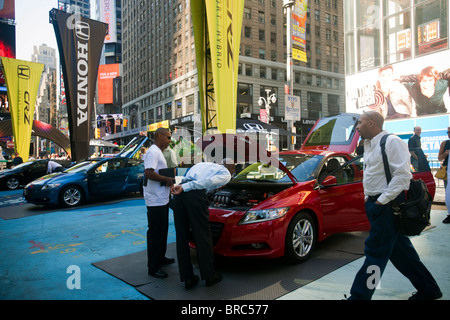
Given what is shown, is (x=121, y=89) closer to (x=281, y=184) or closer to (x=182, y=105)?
(x=182, y=105)

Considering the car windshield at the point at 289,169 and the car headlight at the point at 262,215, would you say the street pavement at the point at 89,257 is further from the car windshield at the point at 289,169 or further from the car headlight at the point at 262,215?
the car windshield at the point at 289,169

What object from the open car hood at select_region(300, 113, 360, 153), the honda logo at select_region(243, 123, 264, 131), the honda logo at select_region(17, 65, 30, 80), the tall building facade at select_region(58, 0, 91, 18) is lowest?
the open car hood at select_region(300, 113, 360, 153)

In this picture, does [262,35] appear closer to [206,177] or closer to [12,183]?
[12,183]

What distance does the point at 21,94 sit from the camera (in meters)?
16.6

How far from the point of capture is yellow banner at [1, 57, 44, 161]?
1636cm

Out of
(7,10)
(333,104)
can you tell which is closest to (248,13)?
(333,104)

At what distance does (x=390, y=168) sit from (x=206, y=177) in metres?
1.78

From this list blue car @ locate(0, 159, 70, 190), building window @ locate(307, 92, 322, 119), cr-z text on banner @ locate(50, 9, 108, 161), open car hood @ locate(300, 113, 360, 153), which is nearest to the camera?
open car hood @ locate(300, 113, 360, 153)

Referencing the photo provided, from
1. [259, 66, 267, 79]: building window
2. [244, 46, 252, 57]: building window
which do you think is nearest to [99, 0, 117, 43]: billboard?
[244, 46, 252, 57]: building window

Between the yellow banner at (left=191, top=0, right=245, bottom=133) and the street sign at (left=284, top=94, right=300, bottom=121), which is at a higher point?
the yellow banner at (left=191, top=0, right=245, bottom=133)

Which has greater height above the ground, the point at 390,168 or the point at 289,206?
the point at 390,168

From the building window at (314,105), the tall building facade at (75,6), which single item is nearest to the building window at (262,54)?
the building window at (314,105)

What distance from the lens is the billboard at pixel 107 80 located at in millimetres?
77312

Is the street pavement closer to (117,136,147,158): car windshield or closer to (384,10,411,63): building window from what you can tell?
(117,136,147,158): car windshield
